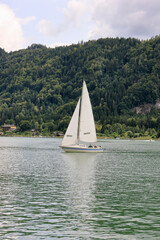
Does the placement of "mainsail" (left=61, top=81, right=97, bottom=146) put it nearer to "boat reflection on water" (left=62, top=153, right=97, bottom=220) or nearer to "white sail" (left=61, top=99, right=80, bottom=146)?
"white sail" (left=61, top=99, right=80, bottom=146)

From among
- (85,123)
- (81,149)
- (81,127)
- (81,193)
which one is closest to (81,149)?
(81,149)

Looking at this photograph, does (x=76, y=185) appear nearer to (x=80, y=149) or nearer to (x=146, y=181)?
(x=146, y=181)

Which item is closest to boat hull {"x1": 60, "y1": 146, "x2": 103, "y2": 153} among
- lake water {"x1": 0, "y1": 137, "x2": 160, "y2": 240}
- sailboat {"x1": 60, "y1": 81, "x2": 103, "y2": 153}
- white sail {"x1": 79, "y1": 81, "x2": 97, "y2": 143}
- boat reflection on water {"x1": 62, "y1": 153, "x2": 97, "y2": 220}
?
sailboat {"x1": 60, "y1": 81, "x2": 103, "y2": 153}

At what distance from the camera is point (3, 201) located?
1635 inches

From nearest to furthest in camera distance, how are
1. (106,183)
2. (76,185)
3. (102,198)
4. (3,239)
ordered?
1. (3,239)
2. (102,198)
3. (76,185)
4. (106,183)

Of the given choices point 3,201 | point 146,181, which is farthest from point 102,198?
point 146,181

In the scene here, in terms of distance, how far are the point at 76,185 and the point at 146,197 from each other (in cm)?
1120

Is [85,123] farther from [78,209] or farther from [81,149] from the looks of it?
[78,209]

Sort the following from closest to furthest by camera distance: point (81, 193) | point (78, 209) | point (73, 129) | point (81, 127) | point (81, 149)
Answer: point (78, 209), point (81, 193), point (73, 129), point (81, 127), point (81, 149)

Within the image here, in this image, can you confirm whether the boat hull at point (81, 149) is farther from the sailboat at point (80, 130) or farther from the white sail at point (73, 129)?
the white sail at point (73, 129)

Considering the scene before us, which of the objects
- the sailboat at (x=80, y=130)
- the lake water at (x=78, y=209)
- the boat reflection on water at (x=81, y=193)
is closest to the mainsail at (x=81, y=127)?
the sailboat at (x=80, y=130)

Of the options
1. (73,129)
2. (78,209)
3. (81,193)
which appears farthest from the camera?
(73,129)

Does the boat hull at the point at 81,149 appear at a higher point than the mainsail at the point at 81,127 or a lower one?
lower

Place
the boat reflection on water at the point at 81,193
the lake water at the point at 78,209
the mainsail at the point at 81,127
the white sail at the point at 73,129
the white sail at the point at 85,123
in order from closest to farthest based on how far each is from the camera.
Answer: the lake water at the point at 78,209 → the boat reflection on water at the point at 81,193 → the white sail at the point at 73,129 → the mainsail at the point at 81,127 → the white sail at the point at 85,123
